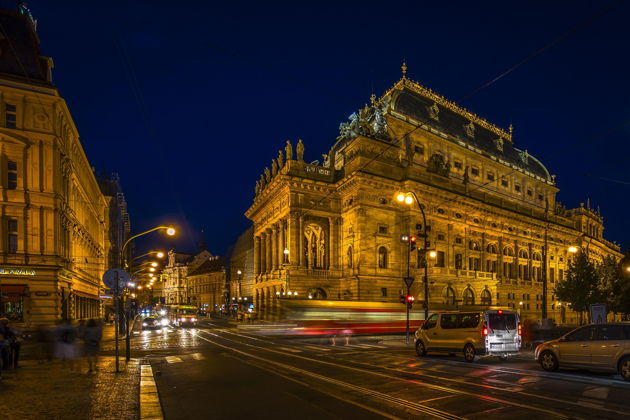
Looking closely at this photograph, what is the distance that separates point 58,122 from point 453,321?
29.2m

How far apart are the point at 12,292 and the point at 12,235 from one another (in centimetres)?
386

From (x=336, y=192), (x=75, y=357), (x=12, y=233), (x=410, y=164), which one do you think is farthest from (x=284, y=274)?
(x=75, y=357)

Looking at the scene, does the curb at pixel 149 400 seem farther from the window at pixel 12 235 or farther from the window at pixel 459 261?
the window at pixel 459 261

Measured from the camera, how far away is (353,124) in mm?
57125

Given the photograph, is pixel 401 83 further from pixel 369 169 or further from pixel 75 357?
pixel 75 357

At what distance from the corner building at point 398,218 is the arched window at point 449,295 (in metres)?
0.12

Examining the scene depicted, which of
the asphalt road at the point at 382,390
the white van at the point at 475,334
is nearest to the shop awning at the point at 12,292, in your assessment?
the asphalt road at the point at 382,390

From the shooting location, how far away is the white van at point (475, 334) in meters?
15.8

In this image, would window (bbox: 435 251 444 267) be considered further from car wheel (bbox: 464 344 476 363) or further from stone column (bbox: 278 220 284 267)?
car wheel (bbox: 464 344 476 363)

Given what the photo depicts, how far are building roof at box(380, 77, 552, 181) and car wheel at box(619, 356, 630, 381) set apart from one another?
43935mm

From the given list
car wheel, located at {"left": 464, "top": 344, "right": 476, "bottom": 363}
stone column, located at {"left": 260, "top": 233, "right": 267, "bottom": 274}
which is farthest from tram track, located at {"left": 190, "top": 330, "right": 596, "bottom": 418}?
stone column, located at {"left": 260, "top": 233, "right": 267, "bottom": 274}

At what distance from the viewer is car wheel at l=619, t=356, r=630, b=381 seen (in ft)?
37.5

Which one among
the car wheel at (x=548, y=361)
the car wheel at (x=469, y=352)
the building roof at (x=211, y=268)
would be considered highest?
the car wheel at (x=548, y=361)

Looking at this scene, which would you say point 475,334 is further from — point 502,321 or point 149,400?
point 149,400
